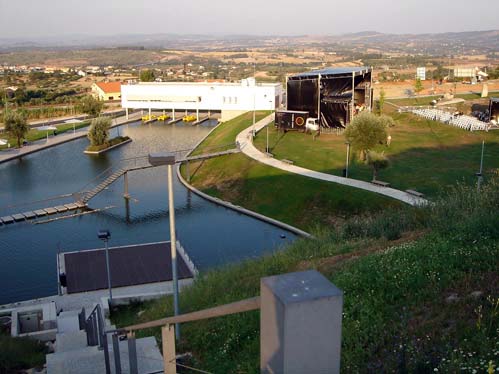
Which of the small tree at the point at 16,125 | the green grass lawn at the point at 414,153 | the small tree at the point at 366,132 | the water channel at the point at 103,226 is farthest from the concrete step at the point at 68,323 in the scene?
the small tree at the point at 16,125

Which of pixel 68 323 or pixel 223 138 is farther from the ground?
pixel 68 323

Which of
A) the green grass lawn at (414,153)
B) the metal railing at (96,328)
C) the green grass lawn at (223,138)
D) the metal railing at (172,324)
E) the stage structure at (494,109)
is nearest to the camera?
the metal railing at (172,324)

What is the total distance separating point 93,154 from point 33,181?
762 cm

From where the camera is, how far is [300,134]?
114 feet

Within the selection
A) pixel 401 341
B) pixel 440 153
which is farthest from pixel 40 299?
pixel 440 153

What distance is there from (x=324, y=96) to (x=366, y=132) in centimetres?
1207

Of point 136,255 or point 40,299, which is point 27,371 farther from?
point 136,255

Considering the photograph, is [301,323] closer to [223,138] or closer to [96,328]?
[96,328]

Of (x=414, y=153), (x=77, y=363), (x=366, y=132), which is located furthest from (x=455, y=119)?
(x=77, y=363)

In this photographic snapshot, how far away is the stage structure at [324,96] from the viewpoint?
34.5m

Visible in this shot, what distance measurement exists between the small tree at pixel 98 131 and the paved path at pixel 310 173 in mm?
9418

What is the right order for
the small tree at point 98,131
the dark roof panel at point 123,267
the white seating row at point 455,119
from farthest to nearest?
the small tree at point 98,131 < the white seating row at point 455,119 < the dark roof panel at point 123,267

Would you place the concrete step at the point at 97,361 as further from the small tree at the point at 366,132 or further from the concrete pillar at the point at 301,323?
the small tree at the point at 366,132

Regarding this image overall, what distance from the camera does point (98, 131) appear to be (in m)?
37.3
